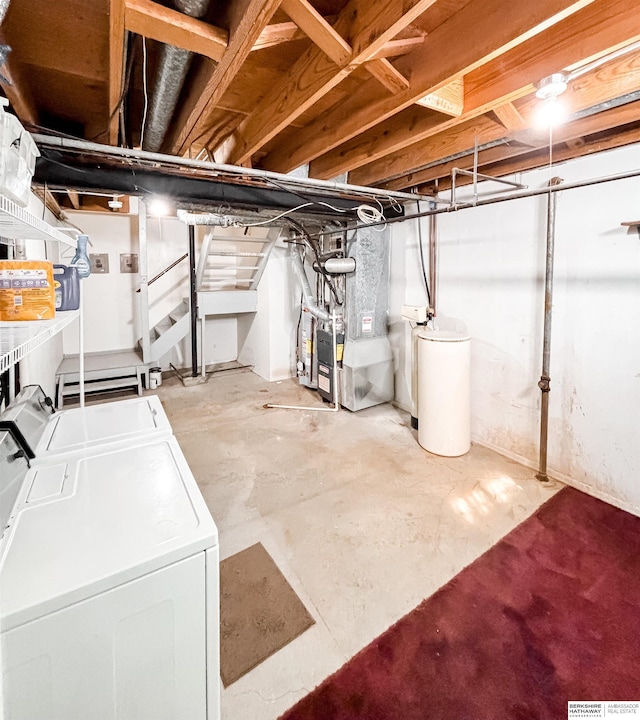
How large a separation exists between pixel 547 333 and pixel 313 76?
2067mm

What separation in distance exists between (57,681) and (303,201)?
9.35 ft

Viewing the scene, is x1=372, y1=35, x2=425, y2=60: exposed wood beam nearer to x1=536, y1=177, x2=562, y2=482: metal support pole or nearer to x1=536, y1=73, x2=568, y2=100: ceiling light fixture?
x1=536, y1=73, x2=568, y2=100: ceiling light fixture

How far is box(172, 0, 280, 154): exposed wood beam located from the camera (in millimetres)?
1003

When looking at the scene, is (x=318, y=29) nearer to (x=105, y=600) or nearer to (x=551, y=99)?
(x=551, y=99)

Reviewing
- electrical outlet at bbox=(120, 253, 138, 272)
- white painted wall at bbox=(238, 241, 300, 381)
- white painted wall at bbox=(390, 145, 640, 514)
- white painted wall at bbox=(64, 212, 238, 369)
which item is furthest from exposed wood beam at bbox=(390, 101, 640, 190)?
electrical outlet at bbox=(120, 253, 138, 272)

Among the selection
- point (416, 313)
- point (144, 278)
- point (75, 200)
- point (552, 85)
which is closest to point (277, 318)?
point (144, 278)

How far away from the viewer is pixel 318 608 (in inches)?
62.1

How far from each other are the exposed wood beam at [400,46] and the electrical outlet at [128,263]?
4.40 m

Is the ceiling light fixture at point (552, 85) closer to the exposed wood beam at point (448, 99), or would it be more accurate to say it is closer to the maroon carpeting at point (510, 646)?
the exposed wood beam at point (448, 99)

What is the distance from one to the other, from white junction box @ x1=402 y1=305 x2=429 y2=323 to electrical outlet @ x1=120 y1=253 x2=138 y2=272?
3742mm

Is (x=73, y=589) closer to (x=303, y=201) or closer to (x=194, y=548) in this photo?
(x=194, y=548)

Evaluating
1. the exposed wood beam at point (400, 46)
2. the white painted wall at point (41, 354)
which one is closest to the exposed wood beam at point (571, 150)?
the exposed wood beam at point (400, 46)

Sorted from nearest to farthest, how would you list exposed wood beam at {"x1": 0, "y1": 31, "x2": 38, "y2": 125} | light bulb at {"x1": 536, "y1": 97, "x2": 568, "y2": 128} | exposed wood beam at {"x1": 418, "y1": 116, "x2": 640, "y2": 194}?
1. exposed wood beam at {"x1": 0, "y1": 31, "x2": 38, "y2": 125}
2. light bulb at {"x1": 536, "y1": 97, "x2": 568, "y2": 128}
3. exposed wood beam at {"x1": 418, "y1": 116, "x2": 640, "y2": 194}

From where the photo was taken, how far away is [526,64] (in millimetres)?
1482
